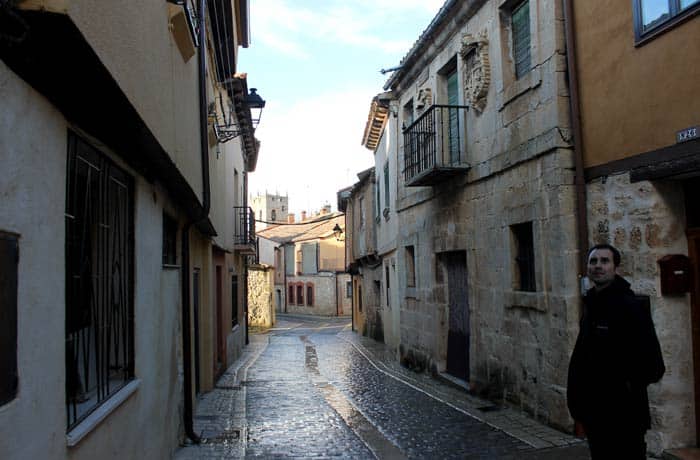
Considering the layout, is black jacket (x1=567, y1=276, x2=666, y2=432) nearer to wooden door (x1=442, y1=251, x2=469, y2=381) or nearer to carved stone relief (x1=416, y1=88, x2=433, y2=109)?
wooden door (x1=442, y1=251, x2=469, y2=381)

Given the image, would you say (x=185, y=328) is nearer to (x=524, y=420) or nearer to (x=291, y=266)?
(x=524, y=420)

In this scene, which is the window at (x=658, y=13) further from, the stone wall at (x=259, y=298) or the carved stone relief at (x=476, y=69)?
the stone wall at (x=259, y=298)

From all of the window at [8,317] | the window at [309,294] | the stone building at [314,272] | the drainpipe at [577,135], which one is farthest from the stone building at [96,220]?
the window at [309,294]

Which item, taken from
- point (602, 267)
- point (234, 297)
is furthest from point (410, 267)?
point (602, 267)

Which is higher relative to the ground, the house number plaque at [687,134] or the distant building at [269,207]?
the distant building at [269,207]

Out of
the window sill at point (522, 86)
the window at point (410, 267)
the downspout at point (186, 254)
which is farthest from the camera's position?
the window at point (410, 267)

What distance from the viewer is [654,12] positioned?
5.67 metres

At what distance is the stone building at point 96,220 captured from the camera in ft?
7.16

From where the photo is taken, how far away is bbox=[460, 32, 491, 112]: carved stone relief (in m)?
9.13

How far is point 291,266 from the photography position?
50.5 m

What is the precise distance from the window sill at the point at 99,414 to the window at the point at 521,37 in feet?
20.9

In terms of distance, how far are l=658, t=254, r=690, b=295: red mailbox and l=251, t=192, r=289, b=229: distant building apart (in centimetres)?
8271

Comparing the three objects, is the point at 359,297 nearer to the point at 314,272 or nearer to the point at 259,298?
the point at 259,298

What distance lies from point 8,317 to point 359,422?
6465 mm
